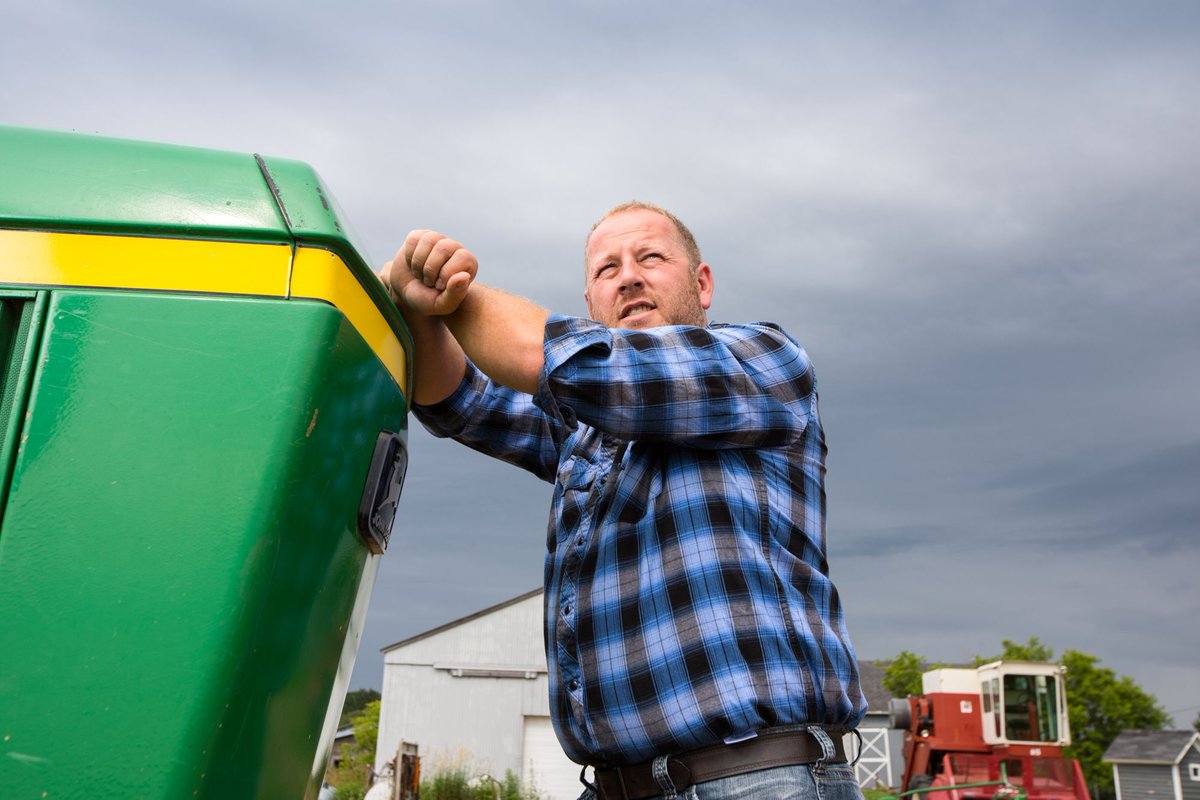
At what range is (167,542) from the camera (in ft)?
3.51

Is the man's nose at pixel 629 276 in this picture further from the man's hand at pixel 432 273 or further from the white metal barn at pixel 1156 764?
the white metal barn at pixel 1156 764

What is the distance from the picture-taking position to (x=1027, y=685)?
1489cm

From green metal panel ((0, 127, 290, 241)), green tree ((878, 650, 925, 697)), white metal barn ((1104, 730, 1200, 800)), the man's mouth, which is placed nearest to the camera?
green metal panel ((0, 127, 290, 241))

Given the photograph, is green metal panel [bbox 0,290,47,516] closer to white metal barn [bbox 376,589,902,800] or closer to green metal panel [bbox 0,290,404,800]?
green metal panel [bbox 0,290,404,800]

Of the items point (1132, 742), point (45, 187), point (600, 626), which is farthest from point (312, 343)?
point (1132, 742)

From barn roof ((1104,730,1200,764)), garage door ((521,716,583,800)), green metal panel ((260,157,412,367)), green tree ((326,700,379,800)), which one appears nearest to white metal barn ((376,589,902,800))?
garage door ((521,716,583,800))

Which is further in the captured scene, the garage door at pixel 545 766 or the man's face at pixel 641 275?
the garage door at pixel 545 766

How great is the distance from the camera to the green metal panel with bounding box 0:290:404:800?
1023 mm

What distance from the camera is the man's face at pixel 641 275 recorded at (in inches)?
84.0

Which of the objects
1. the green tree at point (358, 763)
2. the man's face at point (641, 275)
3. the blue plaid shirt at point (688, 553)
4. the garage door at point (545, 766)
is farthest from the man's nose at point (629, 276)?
the garage door at point (545, 766)

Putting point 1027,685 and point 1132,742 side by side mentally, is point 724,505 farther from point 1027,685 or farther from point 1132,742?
point 1132,742

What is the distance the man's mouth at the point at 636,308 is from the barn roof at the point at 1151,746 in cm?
3674

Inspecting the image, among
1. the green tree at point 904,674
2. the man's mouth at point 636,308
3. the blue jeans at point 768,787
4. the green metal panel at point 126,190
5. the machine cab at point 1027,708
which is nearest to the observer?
the green metal panel at point 126,190

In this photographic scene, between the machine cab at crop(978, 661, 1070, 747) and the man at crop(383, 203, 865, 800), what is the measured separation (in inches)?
572
